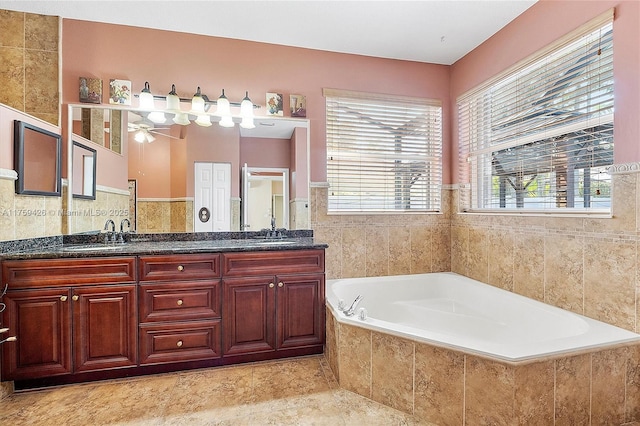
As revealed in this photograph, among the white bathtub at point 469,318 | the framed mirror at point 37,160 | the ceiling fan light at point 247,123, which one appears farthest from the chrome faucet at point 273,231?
the framed mirror at point 37,160


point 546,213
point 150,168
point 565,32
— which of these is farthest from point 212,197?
point 565,32

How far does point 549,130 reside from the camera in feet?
7.14

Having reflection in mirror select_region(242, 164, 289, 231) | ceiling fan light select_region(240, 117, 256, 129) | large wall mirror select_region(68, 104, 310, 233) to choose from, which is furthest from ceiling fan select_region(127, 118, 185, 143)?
reflection in mirror select_region(242, 164, 289, 231)

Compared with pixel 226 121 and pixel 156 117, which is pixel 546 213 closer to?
pixel 226 121

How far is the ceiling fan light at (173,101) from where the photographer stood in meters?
2.54

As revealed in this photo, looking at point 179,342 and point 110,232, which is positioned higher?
point 110,232

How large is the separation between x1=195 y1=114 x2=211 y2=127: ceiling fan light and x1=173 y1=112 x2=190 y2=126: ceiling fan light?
77 mm

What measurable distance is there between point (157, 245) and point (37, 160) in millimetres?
954

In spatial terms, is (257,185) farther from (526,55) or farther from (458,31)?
(526,55)

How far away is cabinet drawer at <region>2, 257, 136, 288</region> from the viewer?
1902 millimetres

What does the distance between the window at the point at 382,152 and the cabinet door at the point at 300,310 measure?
2.74 ft

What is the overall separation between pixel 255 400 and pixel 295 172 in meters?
1.74

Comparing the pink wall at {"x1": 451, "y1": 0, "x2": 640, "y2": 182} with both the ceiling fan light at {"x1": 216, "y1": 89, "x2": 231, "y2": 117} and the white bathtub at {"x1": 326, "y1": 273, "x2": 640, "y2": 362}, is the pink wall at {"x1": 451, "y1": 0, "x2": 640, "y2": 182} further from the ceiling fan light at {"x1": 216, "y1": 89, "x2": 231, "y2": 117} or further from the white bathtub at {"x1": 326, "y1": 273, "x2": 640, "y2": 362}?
the ceiling fan light at {"x1": 216, "y1": 89, "x2": 231, "y2": 117}

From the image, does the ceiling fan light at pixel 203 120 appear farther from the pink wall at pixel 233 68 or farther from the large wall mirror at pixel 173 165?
the pink wall at pixel 233 68
